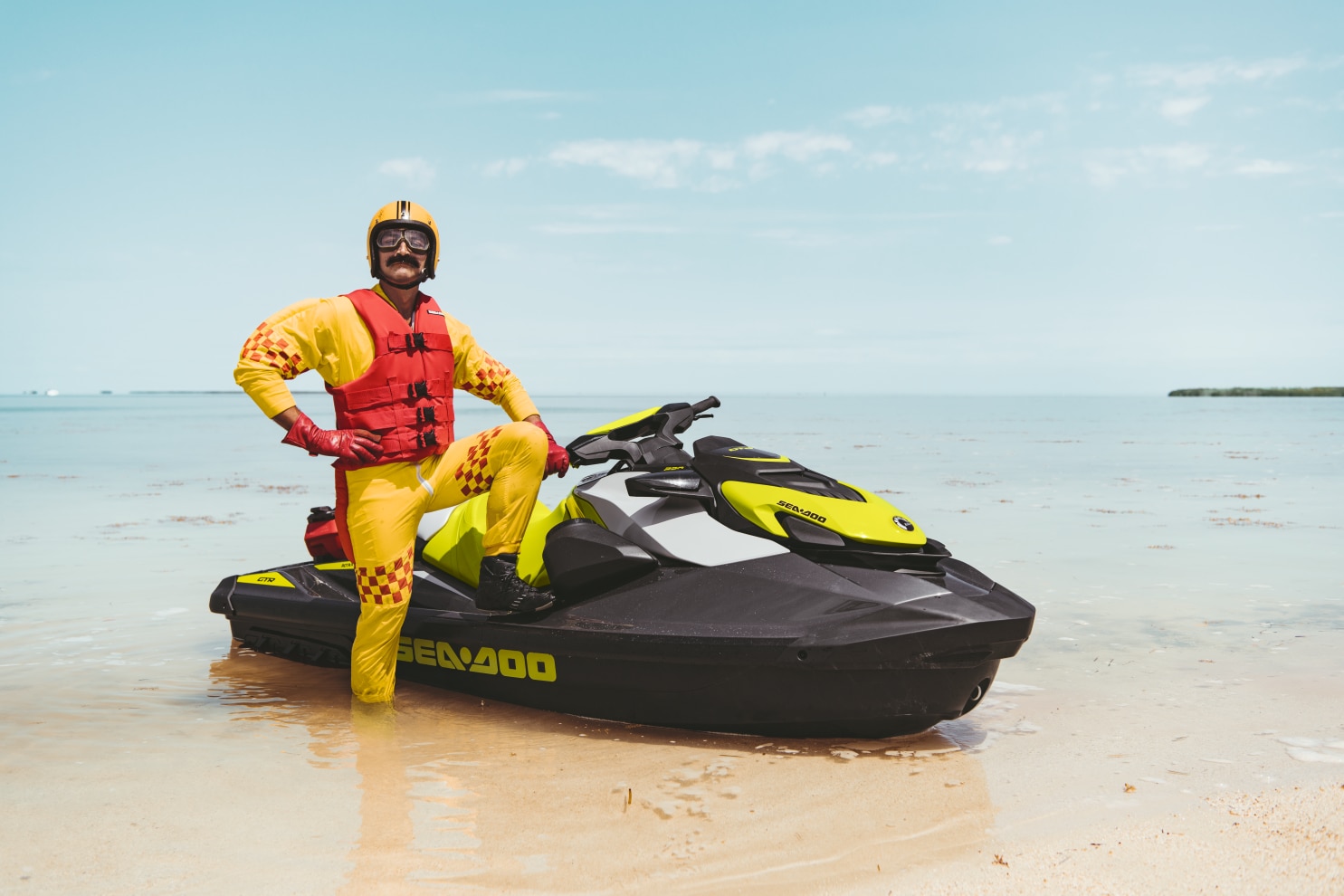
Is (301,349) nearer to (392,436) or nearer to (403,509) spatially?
(392,436)

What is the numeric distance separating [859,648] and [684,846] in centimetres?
81

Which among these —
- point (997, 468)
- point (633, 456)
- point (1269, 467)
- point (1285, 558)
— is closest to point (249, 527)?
point (633, 456)

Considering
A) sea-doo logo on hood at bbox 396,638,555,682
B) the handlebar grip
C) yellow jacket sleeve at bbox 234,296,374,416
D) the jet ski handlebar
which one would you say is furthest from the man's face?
sea-doo logo on hood at bbox 396,638,555,682

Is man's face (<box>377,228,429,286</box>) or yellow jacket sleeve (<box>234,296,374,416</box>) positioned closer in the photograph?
yellow jacket sleeve (<box>234,296,374,416</box>)

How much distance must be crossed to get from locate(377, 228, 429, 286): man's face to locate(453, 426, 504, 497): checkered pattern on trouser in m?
0.66

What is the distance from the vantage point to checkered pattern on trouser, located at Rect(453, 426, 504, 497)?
3.78 m

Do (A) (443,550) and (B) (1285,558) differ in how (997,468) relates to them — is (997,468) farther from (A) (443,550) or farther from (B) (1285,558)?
(A) (443,550)

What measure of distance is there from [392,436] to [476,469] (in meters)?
0.33

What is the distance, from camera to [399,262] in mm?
3816

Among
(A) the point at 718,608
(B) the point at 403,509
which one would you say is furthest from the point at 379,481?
(A) the point at 718,608

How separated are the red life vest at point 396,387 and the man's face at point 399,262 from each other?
3.8 inches

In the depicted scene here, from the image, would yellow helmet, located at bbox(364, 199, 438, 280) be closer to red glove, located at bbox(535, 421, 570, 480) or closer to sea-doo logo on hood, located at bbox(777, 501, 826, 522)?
red glove, located at bbox(535, 421, 570, 480)

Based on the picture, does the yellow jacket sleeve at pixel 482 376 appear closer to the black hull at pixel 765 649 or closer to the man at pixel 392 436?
the man at pixel 392 436

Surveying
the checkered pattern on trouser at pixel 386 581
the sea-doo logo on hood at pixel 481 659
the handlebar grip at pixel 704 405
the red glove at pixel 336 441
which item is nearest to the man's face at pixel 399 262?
the red glove at pixel 336 441
